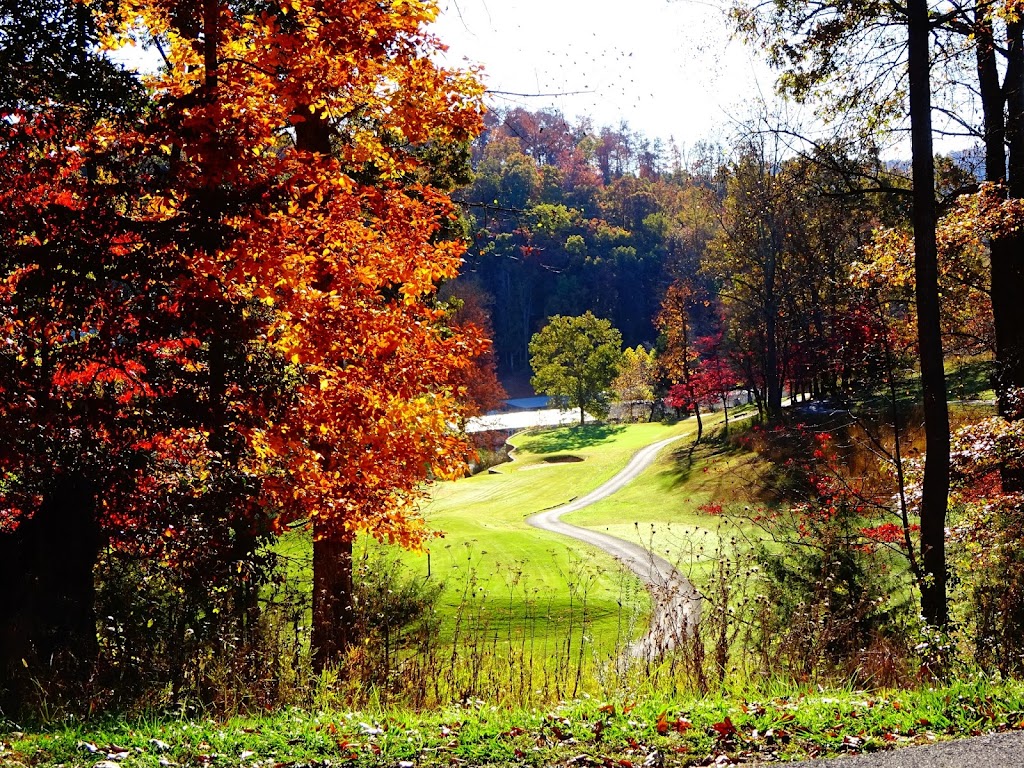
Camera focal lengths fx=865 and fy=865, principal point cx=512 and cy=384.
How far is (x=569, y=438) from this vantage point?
187 ft

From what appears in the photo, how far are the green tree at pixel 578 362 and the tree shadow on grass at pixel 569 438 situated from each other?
147 centimetres

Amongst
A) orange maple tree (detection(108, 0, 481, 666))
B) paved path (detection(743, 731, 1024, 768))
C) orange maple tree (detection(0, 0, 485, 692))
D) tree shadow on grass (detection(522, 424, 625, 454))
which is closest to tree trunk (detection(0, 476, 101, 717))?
orange maple tree (detection(0, 0, 485, 692))

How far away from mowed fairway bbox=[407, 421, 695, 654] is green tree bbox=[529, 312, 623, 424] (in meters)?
8.00

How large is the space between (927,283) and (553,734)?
→ 6.69 metres

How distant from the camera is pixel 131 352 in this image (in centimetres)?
763

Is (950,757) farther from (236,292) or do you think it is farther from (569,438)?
(569,438)

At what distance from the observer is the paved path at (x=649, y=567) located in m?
7.94

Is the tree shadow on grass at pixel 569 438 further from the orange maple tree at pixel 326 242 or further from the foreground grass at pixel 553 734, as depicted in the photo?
the foreground grass at pixel 553 734

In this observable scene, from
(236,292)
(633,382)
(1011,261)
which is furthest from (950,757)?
(633,382)

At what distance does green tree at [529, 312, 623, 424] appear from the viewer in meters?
60.2

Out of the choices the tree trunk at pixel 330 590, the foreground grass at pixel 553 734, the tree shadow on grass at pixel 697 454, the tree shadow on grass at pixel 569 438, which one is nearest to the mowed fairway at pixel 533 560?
the tree shadow on grass at pixel 569 438

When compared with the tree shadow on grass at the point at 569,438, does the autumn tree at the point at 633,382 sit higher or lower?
higher

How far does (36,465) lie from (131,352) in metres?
1.25

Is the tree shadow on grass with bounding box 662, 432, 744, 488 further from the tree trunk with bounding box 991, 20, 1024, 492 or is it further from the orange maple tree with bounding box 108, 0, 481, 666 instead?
the orange maple tree with bounding box 108, 0, 481, 666
